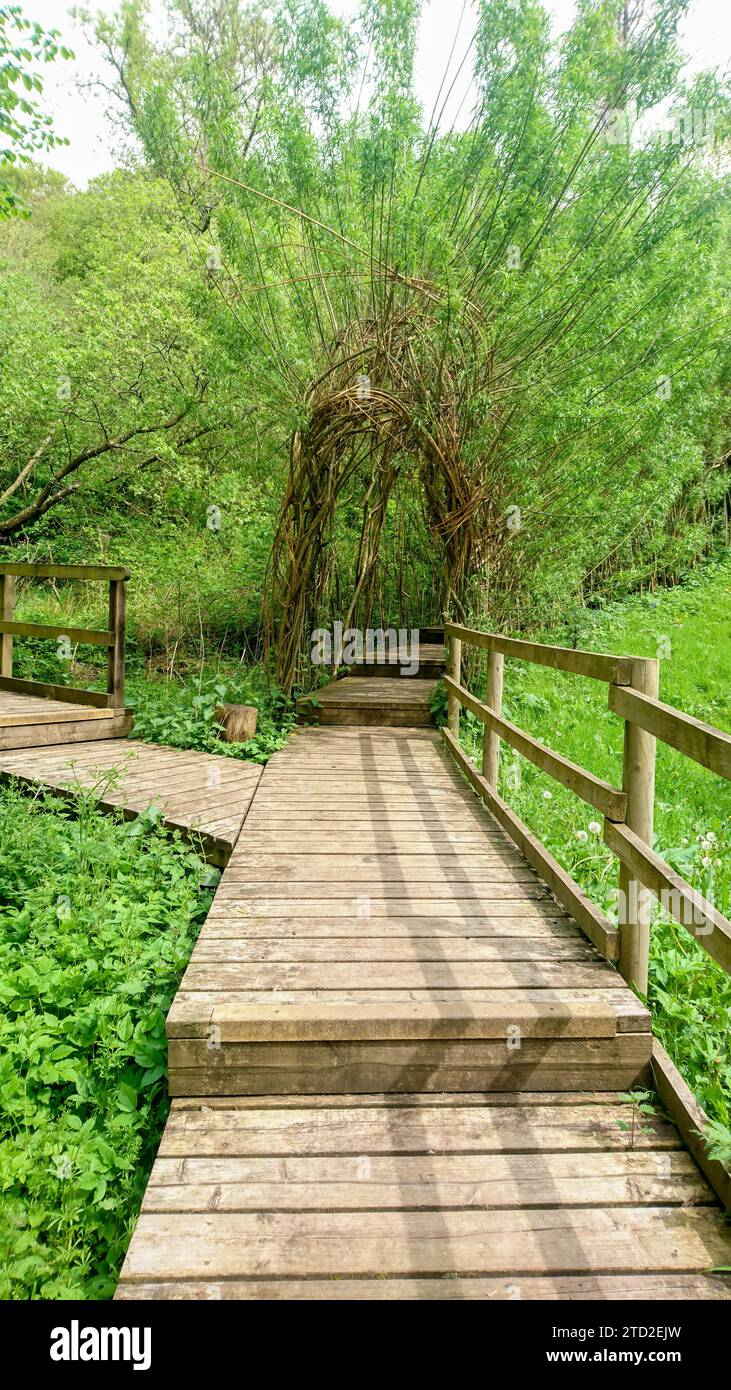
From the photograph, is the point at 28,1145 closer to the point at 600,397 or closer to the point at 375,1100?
the point at 375,1100

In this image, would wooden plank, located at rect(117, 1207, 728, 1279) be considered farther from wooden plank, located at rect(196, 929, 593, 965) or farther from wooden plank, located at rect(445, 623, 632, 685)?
wooden plank, located at rect(445, 623, 632, 685)

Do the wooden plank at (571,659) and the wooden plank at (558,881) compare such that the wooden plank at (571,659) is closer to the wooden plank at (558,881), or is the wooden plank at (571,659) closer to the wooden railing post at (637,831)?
the wooden railing post at (637,831)

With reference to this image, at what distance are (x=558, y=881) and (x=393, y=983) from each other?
96 centimetres

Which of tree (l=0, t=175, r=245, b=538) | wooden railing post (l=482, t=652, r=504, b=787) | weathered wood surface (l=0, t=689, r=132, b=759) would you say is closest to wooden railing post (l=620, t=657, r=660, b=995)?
wooden railing post (l=482, t=652, r=504, b=787)

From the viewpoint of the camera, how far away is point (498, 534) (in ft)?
22.6

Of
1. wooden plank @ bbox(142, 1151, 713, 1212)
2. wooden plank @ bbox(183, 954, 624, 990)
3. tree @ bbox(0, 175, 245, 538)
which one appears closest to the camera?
wooden plank @ bbox(142, 1151, 713, 1212)

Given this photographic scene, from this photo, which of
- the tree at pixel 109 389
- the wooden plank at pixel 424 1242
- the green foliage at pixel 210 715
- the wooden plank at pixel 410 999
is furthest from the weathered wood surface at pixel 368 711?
the wooden plank at pixel 424 1242

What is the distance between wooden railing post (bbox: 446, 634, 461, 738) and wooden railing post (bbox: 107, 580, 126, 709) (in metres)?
2.62

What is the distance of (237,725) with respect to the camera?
6.21 m

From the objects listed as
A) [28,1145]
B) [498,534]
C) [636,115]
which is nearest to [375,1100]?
[28,1145]

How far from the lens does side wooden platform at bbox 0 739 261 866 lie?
403cm

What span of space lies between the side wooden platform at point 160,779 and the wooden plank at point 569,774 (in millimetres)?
1435
